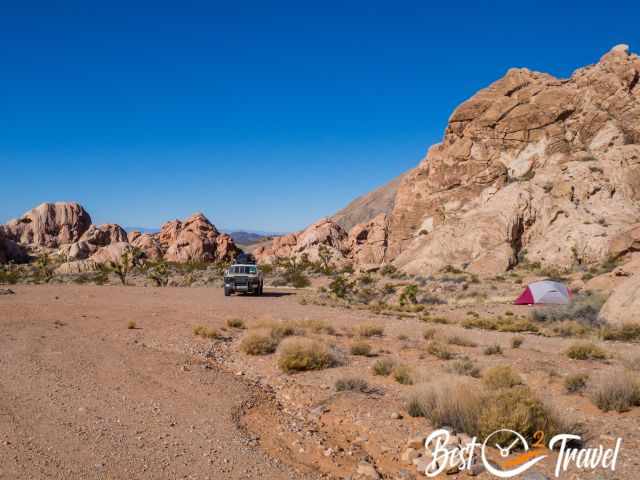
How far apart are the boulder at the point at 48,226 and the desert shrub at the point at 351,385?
100213mm

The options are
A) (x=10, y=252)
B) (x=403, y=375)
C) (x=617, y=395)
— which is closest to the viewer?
(x=617, y=395)

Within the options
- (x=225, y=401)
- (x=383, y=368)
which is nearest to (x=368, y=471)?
(x=225, y=401)

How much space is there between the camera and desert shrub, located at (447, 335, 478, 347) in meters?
15.2

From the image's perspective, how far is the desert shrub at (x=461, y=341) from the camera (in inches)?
598

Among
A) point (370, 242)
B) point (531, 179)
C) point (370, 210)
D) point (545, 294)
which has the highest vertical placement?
point (370, 210)

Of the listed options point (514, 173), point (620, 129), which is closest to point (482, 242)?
point (514, 173)

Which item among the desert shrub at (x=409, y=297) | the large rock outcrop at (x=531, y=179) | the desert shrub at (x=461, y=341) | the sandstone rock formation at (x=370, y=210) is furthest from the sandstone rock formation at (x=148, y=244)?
the sandstone rock formation at (x=370, y=210)

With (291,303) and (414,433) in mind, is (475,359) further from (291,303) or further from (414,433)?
(291,303)

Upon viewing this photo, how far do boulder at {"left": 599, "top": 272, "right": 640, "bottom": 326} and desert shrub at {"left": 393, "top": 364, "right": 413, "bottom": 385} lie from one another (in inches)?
434

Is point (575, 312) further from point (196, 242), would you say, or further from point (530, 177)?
point (196, 242)

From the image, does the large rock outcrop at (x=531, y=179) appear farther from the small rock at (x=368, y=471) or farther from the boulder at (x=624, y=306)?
the small rock at (x=368, y=471)

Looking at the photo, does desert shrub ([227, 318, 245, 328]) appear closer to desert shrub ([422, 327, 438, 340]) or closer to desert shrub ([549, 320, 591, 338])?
desert shrub ([422, 327, 438, 340])

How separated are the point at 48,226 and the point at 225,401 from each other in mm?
103378

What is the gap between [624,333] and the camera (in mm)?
16656
